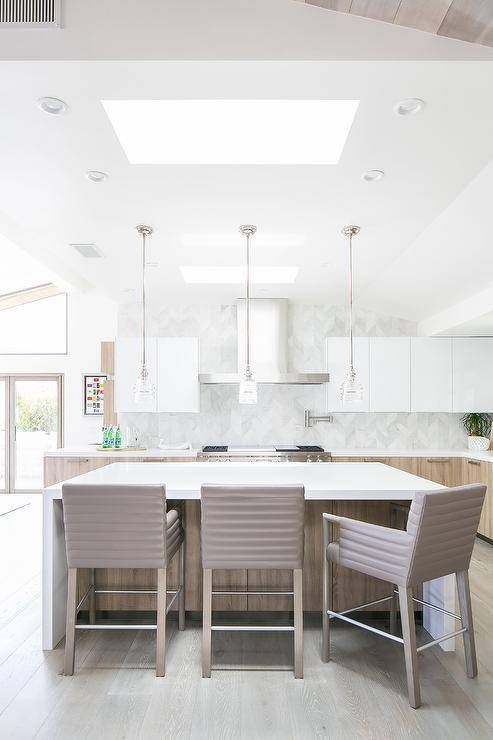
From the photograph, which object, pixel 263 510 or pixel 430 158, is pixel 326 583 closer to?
pixel 263 510

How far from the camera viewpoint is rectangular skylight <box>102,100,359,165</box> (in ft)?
7.25

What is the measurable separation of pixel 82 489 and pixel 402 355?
414cm

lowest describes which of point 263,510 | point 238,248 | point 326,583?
point 326,583

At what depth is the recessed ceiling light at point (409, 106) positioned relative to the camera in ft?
6.68

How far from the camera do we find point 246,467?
138 inches

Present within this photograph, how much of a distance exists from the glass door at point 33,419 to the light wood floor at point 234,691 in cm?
486

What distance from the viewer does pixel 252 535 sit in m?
2.46

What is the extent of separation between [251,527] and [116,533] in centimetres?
63

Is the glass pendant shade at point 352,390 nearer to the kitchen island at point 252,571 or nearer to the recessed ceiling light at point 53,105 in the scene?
the kitchen island at point 252,571

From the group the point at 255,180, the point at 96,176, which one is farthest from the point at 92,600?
the point at 255,180

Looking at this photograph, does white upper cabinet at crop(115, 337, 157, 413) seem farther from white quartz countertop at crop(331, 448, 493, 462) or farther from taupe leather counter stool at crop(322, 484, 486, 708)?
taupe leather counter stool at crop(322, 484, 486, 708)

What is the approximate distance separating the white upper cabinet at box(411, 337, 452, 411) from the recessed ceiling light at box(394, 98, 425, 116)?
3.86 meters

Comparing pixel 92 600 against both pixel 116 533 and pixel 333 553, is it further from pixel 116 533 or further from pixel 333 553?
pixel 333 553

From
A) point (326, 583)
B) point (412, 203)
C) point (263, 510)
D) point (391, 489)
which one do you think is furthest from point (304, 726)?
point (412, 203)
